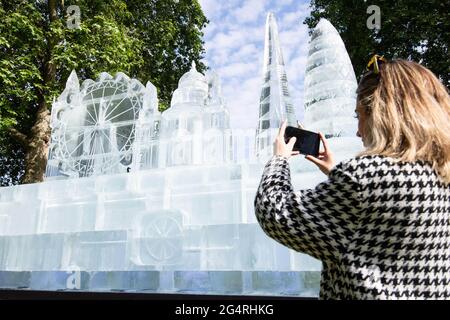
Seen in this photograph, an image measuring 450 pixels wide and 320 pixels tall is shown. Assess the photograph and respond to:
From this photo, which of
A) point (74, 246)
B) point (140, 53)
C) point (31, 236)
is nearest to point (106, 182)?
point (74, 246)

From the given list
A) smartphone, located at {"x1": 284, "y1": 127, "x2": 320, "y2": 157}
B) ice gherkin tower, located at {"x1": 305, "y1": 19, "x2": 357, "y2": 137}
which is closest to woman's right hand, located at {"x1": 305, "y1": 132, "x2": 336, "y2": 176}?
smartphone, located at {"x1": 284, "y1": 127, "x2": 320, "y2": 157}

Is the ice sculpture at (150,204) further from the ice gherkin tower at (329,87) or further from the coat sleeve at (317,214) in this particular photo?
the coat sleeve at (317,214)

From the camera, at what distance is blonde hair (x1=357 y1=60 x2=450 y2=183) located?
1.08 m

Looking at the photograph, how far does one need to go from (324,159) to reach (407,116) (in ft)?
1.47

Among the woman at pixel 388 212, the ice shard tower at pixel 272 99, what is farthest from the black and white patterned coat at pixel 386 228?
the ice shard tower at pixel 272 99

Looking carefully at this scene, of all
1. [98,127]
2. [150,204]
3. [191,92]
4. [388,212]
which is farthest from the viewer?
[98,127]

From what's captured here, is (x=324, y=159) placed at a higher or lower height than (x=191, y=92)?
lower

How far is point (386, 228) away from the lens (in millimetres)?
1049

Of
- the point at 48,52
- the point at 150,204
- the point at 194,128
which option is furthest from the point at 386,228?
the point at 48,52

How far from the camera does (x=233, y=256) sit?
4.00 m

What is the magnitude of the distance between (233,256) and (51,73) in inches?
375

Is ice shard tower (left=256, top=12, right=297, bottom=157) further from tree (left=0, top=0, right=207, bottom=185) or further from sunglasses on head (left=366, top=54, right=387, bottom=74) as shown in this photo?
tree (left=0, top=0, right=207, bottom=185)

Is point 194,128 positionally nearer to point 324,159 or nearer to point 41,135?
point 324,159

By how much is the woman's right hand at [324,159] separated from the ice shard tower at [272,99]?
140 inches
